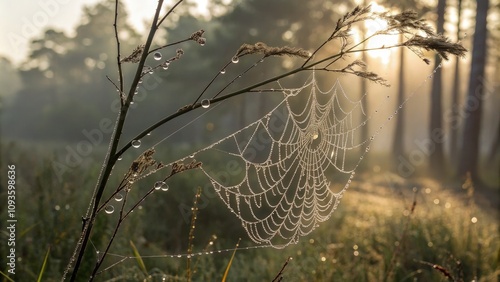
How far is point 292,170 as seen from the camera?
1096cm

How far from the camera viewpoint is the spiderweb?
14.5 ft

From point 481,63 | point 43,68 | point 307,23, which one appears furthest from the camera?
point 43,68

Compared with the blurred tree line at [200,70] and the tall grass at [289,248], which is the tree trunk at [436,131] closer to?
the blurred tree line at [200,70]

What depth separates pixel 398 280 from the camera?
5.00 meters

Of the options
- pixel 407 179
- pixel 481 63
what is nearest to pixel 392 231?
pixel 481 63

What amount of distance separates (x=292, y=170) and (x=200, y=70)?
19.2 meters

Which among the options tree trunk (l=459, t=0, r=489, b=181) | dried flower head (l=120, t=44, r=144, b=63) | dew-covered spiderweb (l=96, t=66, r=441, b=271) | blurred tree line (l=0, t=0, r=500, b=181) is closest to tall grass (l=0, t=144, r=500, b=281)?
dew-covered spiderweb (l=96, t=66, r=441, b=271)

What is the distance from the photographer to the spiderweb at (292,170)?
4.41 metres

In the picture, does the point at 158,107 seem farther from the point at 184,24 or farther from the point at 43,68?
the point at 43,68

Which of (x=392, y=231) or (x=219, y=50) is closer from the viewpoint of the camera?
(x=392, y=231)

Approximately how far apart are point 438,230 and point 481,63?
10663 mm

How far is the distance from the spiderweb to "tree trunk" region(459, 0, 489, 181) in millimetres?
3507

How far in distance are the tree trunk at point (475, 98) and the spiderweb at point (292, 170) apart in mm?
3507

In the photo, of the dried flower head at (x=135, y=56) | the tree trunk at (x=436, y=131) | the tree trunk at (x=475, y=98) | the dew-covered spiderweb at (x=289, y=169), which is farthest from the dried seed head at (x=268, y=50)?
the tree trunk at (x=436, y=131)
